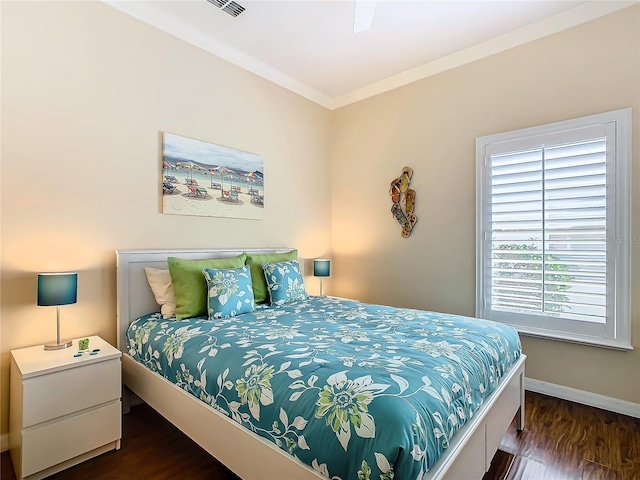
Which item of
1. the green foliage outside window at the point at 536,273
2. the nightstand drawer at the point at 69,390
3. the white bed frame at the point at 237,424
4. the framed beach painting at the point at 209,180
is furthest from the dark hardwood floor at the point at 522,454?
the framed beach painting at the point at 209,180

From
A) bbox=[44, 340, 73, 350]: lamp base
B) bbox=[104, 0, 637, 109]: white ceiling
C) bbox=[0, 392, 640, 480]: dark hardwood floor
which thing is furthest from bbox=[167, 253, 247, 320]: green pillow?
bbox=[104, 0, 637, 109]: white ceiling

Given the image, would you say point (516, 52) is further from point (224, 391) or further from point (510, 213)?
point (224, 391)

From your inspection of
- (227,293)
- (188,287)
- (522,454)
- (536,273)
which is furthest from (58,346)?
(536,273)

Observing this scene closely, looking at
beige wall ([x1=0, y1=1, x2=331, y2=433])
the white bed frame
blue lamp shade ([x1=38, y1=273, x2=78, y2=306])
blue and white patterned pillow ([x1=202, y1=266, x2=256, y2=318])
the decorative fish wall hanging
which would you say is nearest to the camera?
the white bed frame

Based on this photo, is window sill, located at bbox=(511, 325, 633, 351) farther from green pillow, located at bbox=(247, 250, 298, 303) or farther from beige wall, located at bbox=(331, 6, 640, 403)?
green pillow, located at bbox=(247, 250, 298, 303)

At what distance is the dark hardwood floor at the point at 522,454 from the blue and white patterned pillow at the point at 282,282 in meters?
1.18

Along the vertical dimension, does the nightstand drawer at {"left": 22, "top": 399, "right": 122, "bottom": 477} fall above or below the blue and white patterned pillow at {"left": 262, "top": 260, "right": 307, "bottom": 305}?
below

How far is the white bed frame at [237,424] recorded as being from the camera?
1.26 m

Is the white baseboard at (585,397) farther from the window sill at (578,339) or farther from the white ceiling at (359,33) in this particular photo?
the white ceiling at (359,33)

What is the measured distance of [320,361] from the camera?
143cm

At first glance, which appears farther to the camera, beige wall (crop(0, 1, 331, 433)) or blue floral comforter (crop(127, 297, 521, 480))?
beige wall (crop(0, 1, 331, 433))

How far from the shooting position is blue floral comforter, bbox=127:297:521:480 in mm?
1052

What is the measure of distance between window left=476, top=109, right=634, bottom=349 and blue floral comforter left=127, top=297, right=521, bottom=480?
0.83 m

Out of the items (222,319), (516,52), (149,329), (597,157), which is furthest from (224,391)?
(516,52)
